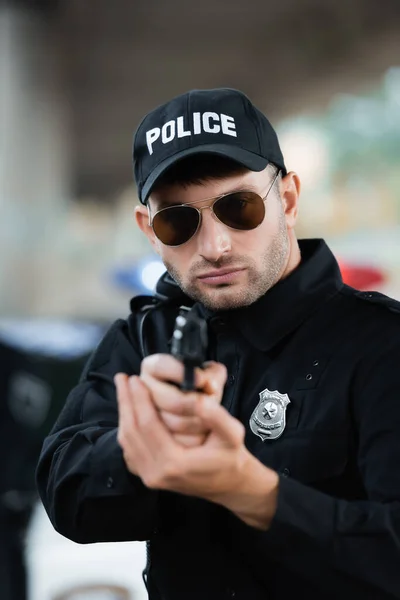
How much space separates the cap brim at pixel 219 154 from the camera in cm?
155

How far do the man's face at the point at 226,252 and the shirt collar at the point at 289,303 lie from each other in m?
0.03

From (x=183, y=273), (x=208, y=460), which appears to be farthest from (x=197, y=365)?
(x=183, y=273)

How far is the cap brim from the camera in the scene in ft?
5.08

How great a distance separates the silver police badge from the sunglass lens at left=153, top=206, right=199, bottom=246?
0.35m

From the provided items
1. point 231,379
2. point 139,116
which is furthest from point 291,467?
point 139,116

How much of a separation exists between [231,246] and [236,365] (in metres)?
0.23

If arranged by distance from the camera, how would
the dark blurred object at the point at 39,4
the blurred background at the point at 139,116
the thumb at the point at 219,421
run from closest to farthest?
the thumb at the point at 219,421
the blurred background at the point at 139,116
the dark blurred object at the point at 39,4

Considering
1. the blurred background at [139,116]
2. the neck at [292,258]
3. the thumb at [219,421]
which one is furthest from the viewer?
the blurred background at [139,116]

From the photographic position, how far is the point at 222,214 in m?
1.56

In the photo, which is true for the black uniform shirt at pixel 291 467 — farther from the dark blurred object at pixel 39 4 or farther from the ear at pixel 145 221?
the dark blurred object at pixel 39 4

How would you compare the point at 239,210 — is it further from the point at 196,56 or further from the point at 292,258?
the point at 196,56

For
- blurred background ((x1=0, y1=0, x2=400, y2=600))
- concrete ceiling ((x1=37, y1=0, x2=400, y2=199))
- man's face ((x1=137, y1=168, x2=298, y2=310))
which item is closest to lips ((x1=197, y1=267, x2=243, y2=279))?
man's face ((x1=137, y1=168, x2=298, y2=310))

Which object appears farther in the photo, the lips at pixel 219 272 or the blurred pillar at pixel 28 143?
the blurred pillar at pixel 28 143

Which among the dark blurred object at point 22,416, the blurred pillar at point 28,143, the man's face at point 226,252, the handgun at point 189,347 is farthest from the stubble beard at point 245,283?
the blurred pillar at point 28,143
